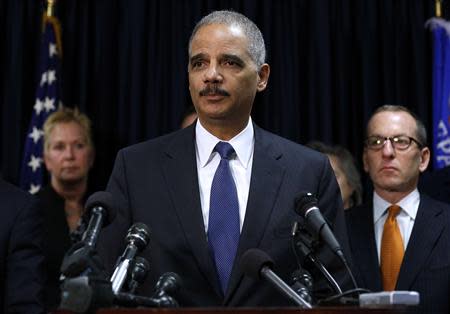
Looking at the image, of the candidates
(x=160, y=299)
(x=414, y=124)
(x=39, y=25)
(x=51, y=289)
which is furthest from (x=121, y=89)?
(x=160, y=299)

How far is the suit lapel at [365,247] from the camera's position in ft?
14.8

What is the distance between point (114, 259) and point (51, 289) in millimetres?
1947

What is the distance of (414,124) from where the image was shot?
4.93m

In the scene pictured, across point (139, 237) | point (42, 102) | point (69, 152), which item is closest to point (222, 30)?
point (139, 237)

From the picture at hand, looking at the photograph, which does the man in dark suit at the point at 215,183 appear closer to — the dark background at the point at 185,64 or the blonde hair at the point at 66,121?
the blonde hair at the point at 66,121

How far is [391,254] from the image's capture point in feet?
15.1

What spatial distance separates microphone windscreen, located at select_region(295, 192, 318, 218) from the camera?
2.63m

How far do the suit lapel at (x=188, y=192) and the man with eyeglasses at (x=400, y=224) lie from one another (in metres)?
1.49

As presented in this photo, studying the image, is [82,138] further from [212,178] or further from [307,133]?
[212,178]

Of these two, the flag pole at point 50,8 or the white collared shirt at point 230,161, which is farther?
the flag pole at point 50,8

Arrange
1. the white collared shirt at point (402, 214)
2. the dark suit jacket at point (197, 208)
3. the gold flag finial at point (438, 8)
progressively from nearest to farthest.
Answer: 1. the dark suit jacket at point (197, 208)
2. the white collared shirt at point (402, 214)
3. the gold flag finial at point (438, 8)

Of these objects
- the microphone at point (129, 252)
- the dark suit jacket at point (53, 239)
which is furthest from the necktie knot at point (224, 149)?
the dark suit jacket at point (53, 239)

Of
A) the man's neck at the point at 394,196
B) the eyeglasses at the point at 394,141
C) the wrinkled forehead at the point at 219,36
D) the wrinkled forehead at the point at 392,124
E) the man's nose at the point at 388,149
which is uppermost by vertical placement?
the wrinkled forehead at the point at 219,36

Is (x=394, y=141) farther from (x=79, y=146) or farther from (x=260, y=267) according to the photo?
(x=260, y=267)
